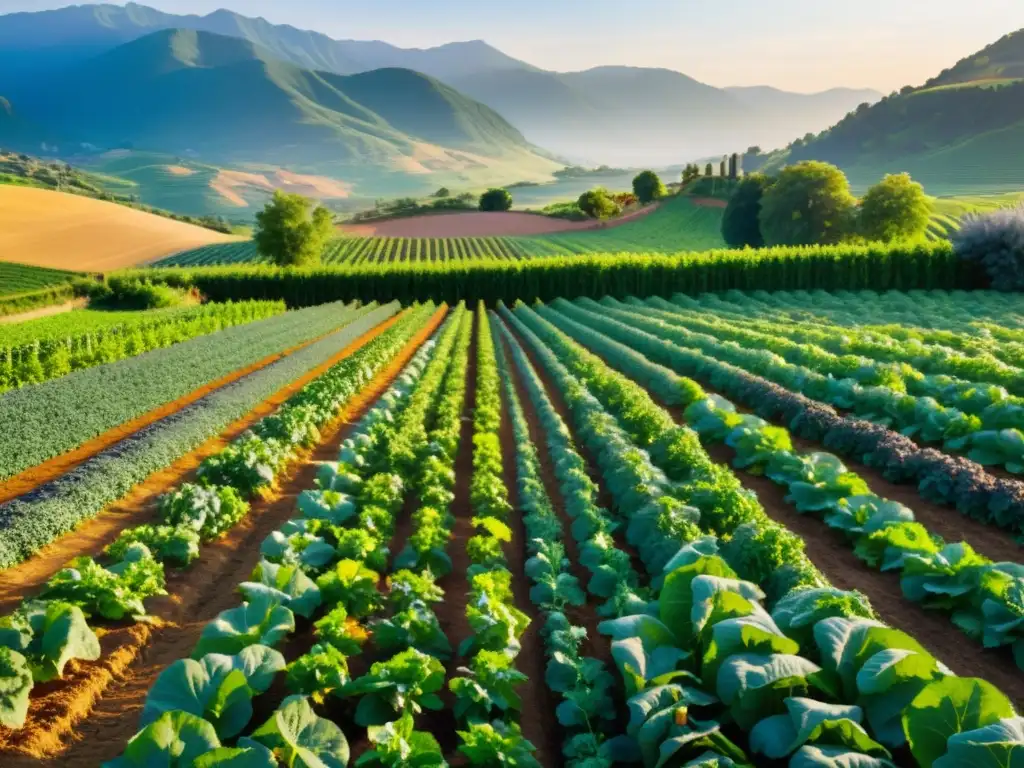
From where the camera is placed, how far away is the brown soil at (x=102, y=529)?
22.2 feet

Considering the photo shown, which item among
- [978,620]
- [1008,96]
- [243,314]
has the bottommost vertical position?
[978,620]

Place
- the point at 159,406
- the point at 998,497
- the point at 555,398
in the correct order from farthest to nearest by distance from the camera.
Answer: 1. the point at 555,398
2. the point at 159,406
3. the point at 998,497

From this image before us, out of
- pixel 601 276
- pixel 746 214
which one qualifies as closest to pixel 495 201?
pixel 746 214

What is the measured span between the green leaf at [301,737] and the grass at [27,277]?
59.3 metres

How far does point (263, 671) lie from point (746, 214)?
Answer: 2732 inches

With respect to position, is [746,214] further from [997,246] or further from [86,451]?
[86,451]

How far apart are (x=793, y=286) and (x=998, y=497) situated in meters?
31.1

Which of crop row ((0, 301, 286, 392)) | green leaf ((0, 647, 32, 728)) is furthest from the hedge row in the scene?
green leaf ((0, 647, 32, 728))

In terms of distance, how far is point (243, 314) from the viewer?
32.9 metres

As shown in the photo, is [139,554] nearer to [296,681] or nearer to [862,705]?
[296,681]

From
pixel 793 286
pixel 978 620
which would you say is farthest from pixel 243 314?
pixel 978 620

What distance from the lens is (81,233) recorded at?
7681 centimetres

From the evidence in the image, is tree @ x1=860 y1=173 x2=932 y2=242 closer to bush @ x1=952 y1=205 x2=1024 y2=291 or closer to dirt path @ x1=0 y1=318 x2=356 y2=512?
bush @ x1=952 y1=205 x2=1024 y2=291

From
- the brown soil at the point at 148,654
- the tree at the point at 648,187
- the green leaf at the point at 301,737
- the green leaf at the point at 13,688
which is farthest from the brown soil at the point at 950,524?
the tree at the point at 648,187
